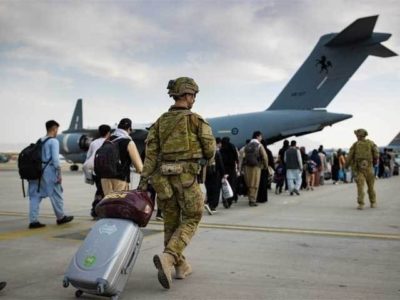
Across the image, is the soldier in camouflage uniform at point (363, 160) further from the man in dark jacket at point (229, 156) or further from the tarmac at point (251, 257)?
the man in dark jacket at point (229, 156)

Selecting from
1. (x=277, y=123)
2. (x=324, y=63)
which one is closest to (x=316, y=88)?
(x=324, y=63)

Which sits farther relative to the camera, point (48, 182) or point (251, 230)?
point (48, 182)

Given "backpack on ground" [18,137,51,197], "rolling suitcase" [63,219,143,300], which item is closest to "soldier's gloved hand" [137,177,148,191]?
"rolling suitcase" [63,219,143,300]

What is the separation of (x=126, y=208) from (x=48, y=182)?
400 cm

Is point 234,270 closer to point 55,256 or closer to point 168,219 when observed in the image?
point 168,219

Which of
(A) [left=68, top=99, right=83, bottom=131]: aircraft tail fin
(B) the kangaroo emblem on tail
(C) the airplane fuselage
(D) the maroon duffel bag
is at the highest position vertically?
(B) the kangaroo emblem on tail

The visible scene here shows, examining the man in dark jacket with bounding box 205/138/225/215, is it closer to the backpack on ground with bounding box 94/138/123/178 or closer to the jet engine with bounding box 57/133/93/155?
the backpack on ground with bounding box 94/138/123/178

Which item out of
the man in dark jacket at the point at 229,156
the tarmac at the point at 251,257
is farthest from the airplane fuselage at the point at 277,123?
the tarmac at the point at 251,257

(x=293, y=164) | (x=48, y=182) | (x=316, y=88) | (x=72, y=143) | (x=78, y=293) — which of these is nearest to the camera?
(x=78, y=293)

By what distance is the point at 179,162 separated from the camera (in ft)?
12.5

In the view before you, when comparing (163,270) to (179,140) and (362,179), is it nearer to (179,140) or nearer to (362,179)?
(179,140)

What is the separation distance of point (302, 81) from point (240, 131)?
3742 mm

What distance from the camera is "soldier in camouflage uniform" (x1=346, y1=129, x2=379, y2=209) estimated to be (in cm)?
916

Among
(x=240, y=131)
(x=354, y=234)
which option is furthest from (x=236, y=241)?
(x=240, y=131)
